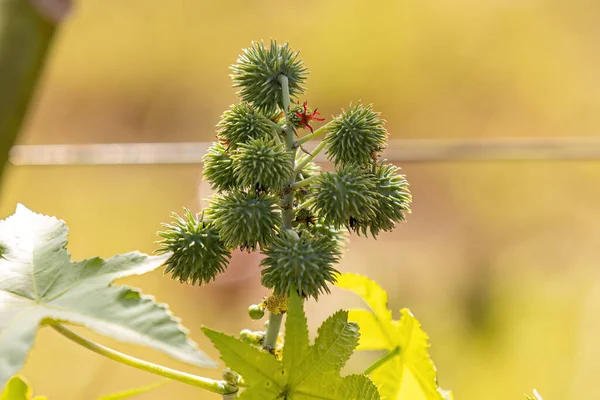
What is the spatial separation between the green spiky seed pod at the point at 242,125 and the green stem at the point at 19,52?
190 mm

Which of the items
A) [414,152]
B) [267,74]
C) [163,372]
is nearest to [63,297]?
[163,372]

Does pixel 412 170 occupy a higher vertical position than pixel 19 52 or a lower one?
higher

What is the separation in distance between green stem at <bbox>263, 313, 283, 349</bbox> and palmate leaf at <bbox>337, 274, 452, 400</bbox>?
0.10 metres

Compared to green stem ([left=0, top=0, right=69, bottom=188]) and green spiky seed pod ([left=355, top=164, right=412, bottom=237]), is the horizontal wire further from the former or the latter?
green stem ([left=0, top=0, right=69, bottom=188])

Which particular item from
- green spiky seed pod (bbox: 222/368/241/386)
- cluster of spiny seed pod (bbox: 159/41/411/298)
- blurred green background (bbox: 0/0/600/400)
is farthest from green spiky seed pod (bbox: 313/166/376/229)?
blurred green background (bbox: 0/0/600/400)

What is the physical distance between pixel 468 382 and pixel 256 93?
942mm

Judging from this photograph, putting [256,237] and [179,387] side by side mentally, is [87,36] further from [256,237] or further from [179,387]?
[256,237]

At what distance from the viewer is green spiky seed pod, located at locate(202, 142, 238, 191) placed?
357 mm

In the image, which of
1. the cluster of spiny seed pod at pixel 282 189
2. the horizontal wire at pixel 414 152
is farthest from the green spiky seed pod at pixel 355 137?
the horizontal wire at pixel 414 152

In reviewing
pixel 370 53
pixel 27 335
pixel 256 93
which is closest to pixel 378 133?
pixel 256 93

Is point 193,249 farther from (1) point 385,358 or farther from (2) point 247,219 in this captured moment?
(1) point 385,358

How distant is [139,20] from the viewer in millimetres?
1579

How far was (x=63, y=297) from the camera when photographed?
1.02 feet

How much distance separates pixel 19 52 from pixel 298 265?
0.61 feet
